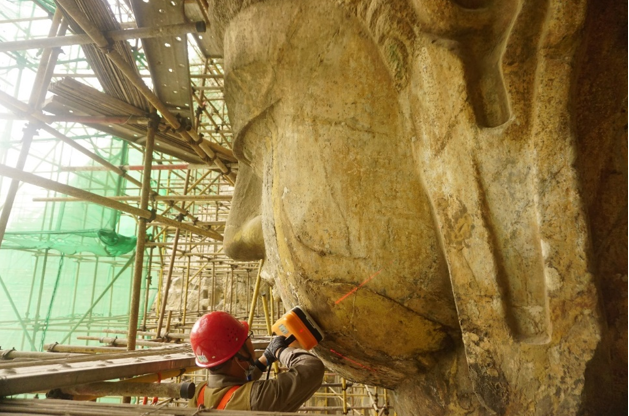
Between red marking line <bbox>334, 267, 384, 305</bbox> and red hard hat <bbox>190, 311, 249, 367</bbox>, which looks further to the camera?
red hard hat <bbox>190, 311, 249, 367</bbox>

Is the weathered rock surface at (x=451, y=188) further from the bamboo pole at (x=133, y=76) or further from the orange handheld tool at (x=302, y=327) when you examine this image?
the bamboo pole at (x=133, y=76)

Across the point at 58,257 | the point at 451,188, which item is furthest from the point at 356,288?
the point at 58,257

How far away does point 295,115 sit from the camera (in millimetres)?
1765

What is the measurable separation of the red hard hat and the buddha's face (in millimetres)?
537

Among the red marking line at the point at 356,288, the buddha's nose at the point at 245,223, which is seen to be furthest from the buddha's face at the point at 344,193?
the buddha's nose at the point at 245,223

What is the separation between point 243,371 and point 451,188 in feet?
5.28

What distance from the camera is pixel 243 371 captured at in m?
2.18

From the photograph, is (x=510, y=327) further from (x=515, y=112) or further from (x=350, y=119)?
(x=350, y=119)

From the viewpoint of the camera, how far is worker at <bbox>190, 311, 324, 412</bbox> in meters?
1.89

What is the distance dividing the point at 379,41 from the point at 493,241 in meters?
0.93

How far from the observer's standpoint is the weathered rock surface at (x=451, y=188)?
116 cm

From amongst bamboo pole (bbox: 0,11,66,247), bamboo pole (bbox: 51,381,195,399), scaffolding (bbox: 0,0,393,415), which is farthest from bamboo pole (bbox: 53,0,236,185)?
bamboo pole (bbox: 51,381,195,399)

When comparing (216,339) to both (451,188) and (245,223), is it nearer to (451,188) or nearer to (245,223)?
(245,223)

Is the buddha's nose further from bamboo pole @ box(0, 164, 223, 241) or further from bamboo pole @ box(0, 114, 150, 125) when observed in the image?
bamboo pole @ box(0, 114, 150, 125)
